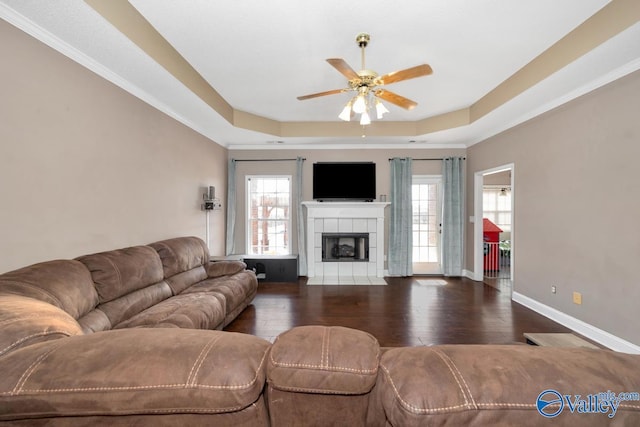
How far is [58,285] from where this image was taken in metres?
1.80

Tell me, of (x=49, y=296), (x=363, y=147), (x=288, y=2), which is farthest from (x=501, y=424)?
(x=363, y=147)

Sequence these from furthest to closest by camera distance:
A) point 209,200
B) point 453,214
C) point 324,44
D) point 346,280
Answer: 1. point 453,214
2. point 346,280
3. point 209,200
4. point 324,44

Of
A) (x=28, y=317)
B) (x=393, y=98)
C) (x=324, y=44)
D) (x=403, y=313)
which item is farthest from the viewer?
(x=403, y=313)

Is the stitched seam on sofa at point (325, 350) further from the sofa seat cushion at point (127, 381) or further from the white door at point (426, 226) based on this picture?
the white door at point (426, 226)

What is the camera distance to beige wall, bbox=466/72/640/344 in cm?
265

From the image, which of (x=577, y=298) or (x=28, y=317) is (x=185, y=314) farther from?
(x=577, y=298)

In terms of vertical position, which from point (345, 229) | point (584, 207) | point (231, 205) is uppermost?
point (231, 205)

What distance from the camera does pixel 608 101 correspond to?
2.82m

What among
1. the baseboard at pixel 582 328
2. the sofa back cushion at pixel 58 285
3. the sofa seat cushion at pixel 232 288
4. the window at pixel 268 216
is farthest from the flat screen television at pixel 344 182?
the sofa back cushion at pixel 58 285

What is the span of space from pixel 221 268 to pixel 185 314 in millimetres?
1510

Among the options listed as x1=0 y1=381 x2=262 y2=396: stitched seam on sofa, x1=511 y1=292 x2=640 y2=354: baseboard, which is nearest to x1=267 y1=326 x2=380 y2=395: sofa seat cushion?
x1=0 y1=381 x2=262 y2=396: stitched seam on sofa

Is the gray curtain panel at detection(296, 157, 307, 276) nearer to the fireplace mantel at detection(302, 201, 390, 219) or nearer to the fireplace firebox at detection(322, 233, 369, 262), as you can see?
the fireplace mantel at detection(302, 201, 390, 219)

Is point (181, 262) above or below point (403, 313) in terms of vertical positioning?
above

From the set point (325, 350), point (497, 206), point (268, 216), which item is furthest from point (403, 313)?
point (497, 206)
